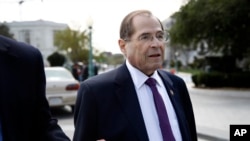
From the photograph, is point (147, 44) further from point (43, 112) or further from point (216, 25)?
point (216, 25)

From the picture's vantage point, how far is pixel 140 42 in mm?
2400

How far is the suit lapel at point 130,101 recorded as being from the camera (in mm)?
2291

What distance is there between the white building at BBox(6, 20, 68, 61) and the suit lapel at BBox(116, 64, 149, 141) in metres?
79.6

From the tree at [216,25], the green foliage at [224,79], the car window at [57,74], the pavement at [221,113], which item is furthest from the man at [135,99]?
the green foliage at [224,79]

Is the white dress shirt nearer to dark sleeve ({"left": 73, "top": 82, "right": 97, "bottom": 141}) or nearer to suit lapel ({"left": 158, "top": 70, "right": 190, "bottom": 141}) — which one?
suit lapel ({"left": 158, "top": 70, "right": 190, "bottom": 141})

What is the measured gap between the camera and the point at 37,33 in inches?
3233

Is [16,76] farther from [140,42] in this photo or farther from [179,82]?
[179,82]

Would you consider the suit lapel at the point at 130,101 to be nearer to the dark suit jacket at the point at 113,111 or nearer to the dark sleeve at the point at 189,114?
the dark suit jacket at the point at 113,111

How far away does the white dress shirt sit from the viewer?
234 centimetres

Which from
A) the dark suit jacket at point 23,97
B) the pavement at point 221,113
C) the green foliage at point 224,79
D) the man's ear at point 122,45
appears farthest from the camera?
the green foliage at point 224,79

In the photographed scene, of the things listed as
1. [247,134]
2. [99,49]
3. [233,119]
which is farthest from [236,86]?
[99,49]

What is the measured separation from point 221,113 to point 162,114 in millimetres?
9574

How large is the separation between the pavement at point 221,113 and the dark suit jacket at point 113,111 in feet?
17.7

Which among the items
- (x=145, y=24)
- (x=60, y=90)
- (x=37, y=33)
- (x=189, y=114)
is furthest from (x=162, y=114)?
(x=37, y=33)
